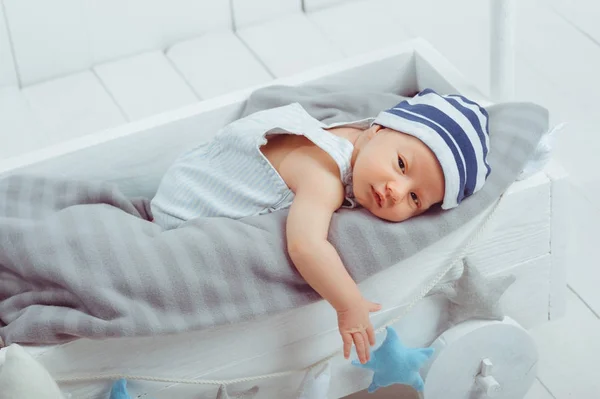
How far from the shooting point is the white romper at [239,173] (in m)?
1.05

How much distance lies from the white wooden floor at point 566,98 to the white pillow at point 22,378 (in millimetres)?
446

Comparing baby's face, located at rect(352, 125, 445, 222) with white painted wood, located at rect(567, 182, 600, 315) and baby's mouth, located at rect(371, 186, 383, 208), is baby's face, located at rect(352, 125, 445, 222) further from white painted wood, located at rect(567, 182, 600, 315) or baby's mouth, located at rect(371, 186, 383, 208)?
white painted wood, located at rect(567, 182, 600, 315)

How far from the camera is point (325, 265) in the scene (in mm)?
938

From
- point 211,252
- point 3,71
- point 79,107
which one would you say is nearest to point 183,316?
point 211,252

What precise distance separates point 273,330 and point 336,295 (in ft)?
0.31

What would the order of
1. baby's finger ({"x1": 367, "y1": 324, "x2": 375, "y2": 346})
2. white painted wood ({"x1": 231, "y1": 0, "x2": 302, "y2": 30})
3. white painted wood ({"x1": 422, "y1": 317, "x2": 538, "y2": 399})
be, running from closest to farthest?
baby's finger ({"x1": 367, "y1": 324, "x2": 375, "y2": 346}), white painted wood ({"x1": 422, "y1": 317, "x2": 538, "y2": 399}), white painted wood ({"x1": 231, "y1": 0, "x2": 302, "y2": 30})

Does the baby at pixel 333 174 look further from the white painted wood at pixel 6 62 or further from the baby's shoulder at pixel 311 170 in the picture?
the white painted wood at pixel 6 62

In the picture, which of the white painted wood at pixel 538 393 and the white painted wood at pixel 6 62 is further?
the white painted wood at pixel 6 62

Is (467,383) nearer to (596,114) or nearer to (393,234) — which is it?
(393,234)

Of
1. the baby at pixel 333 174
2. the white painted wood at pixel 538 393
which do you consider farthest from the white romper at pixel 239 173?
the white painted wood at pixel 538 393

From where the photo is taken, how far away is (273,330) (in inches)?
39.3

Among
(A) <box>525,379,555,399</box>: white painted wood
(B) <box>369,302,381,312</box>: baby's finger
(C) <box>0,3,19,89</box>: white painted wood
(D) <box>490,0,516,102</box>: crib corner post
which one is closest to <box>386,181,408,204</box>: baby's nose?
(B) <box>369,302,381,312</box>: baby's finger

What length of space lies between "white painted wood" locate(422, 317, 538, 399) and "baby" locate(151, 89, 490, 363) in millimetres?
116

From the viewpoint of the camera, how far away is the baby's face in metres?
0.96
